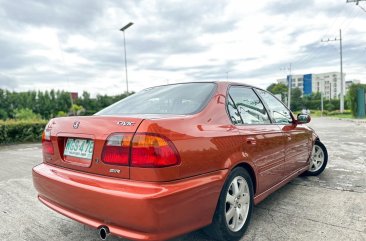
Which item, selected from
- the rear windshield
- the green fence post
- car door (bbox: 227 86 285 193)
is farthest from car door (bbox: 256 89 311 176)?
the green fence post

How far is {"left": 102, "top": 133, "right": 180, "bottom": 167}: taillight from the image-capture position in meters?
2.01

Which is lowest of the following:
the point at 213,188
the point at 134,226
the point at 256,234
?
the point at 256,234

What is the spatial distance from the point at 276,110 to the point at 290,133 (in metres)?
0.34

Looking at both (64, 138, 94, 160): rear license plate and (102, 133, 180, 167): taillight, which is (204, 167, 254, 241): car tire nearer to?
(102, 133, 180, 167): taillight

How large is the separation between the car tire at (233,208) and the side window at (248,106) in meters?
0.59

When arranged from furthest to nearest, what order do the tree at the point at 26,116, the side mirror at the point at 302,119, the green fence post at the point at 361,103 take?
the green fence post at the point at 361,103
the tree at the point at 26,116
the side mirror at the point at 302,119

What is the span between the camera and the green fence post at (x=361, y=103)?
2469 cm

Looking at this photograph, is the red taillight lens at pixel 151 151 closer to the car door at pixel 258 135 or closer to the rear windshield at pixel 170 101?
the rear windshield at pixel 170 101

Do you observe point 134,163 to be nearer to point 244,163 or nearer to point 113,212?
point 113,212

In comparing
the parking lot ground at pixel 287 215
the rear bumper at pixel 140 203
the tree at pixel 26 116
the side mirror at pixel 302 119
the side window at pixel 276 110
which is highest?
the side window at pixel 276 110

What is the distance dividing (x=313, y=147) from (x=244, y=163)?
248cm

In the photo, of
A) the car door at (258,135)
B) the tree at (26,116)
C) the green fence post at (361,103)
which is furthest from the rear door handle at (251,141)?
the green fence post at (361,103)

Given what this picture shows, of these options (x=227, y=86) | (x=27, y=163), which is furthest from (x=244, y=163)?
(x=27, y=163)

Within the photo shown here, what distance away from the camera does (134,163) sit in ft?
6.68
